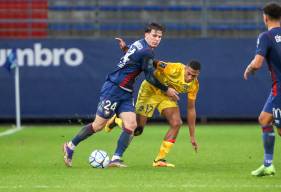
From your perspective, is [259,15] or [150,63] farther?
[259,15]

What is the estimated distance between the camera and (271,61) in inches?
436

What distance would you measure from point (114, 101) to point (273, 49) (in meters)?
2.89

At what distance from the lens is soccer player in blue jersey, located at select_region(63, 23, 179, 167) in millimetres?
12656

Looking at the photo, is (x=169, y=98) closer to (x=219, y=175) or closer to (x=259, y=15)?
(x=219, y=175)

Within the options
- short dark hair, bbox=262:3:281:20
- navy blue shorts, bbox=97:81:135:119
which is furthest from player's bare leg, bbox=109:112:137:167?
short dark hair, bbox=262:3:281:20

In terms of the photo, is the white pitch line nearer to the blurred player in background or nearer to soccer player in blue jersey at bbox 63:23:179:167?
the blurred player in background

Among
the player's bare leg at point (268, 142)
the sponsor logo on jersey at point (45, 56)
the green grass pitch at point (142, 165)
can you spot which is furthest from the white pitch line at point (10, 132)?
the player's bare leg at point (268, 142)

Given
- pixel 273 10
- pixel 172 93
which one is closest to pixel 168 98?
pixel 172 93

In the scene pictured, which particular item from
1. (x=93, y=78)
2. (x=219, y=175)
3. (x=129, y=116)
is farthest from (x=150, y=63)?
(x=93, y=78)

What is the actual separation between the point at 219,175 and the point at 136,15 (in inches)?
514

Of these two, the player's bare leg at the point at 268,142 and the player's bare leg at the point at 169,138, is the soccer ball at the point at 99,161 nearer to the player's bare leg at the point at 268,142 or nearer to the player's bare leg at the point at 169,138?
the player's bare leg at the point at 169,138

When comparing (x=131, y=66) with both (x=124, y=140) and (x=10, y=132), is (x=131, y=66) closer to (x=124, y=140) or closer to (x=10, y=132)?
(x=124, y=140)

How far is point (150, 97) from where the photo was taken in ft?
44.5

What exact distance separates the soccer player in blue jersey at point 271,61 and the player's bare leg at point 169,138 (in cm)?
226
